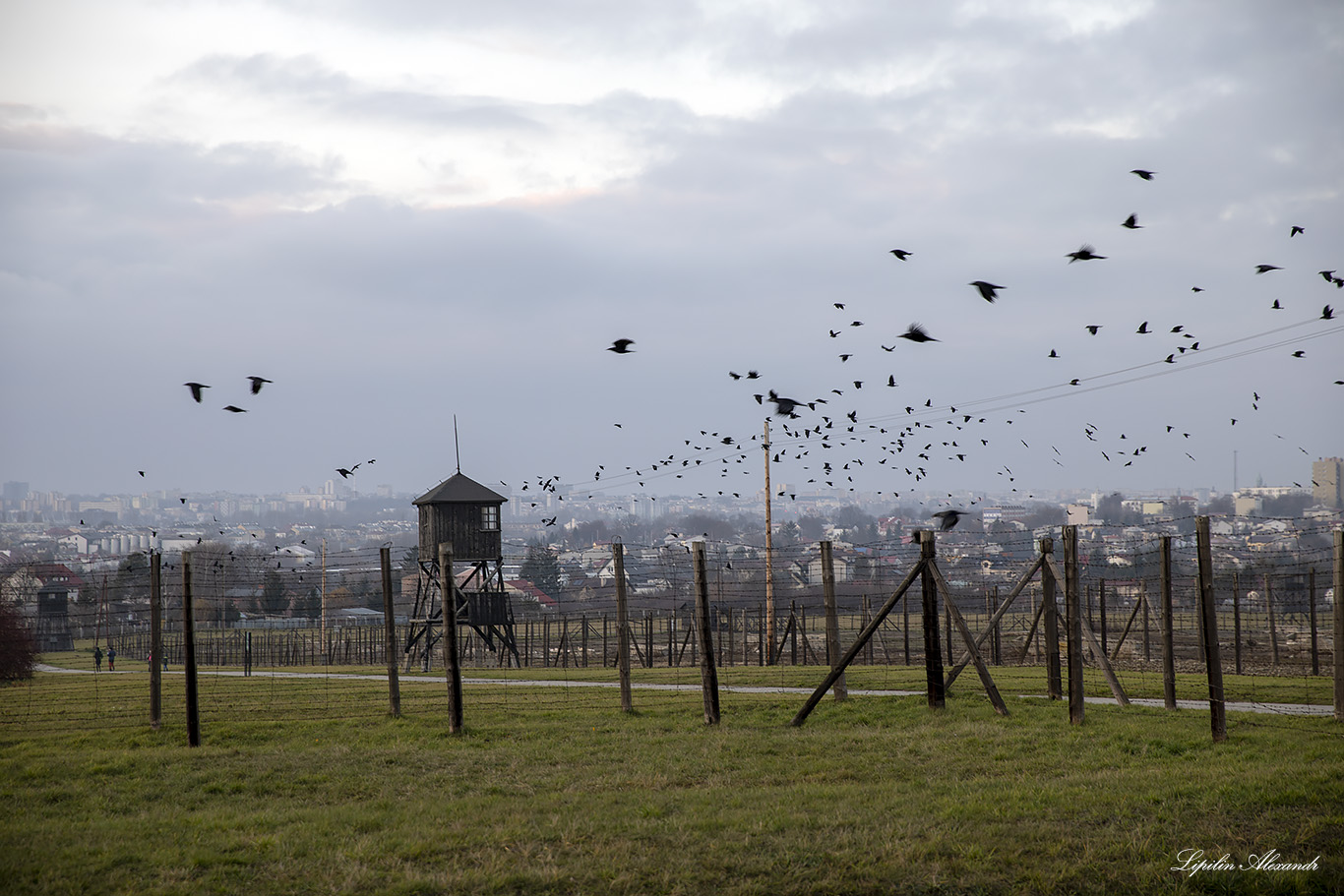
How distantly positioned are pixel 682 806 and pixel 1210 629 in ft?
23.2

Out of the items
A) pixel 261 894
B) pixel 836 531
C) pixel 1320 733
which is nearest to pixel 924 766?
pixel 1320 733

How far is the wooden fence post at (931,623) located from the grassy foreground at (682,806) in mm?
459

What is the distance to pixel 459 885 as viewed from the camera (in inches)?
291

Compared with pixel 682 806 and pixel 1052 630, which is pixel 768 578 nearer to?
pixel 1052 630

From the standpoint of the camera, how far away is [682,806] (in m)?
9.55

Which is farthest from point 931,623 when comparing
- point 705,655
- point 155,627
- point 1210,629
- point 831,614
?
point 155,627

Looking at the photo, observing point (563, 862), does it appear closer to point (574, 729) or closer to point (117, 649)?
point (574, 729)

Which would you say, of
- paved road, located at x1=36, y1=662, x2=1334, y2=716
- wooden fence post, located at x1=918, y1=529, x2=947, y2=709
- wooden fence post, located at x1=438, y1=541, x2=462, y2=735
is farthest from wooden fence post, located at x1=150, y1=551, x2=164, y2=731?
wooden fence post, located at x1=918, y1=529, x2=947, y2=709

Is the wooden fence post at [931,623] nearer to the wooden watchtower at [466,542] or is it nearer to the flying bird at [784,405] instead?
the flying bird at [784,405]

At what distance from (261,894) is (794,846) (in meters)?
4.14

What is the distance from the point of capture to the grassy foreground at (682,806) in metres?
7.69

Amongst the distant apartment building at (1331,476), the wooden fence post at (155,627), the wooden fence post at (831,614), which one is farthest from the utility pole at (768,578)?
the distant apartment building at (1331,476)

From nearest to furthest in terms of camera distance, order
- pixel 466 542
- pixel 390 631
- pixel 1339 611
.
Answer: pixel 1339 611, pixel 390 631, pixel 466 542

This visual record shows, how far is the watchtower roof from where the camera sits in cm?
4069
